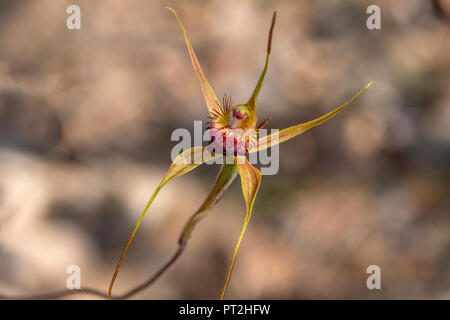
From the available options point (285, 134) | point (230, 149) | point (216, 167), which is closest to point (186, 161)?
point (230, 149)

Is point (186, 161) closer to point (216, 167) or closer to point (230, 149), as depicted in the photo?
point (230, 149)

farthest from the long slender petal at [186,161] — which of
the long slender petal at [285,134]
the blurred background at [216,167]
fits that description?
the blurred background at [216,167]

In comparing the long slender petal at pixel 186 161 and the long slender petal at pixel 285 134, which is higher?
the long slender petal at pixel 285 134

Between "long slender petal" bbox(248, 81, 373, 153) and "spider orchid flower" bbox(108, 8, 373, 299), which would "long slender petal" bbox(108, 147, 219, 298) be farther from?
"long slender petal" bbox(248, 81, 373, 153)

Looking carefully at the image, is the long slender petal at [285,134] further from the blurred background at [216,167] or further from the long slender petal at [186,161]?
the blurred background at [216,167]

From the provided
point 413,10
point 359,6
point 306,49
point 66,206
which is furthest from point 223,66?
point 413,10

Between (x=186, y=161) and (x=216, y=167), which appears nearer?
(x=186, y=161)

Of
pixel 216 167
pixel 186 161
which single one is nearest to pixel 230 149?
pixel 186 161

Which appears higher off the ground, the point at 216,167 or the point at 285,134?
the point at 216,167
